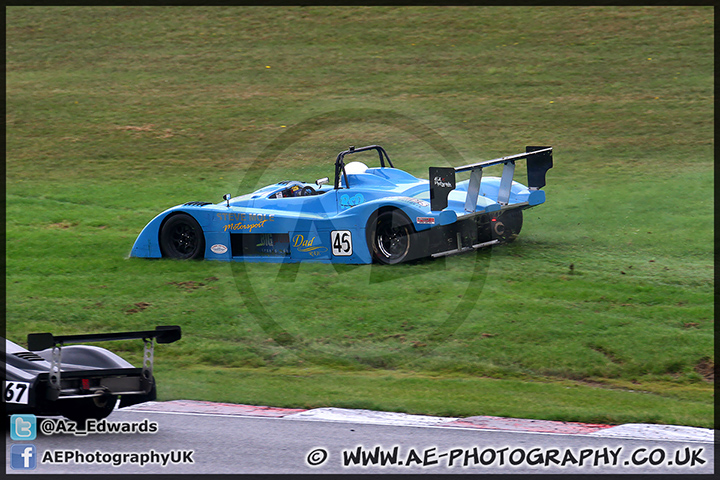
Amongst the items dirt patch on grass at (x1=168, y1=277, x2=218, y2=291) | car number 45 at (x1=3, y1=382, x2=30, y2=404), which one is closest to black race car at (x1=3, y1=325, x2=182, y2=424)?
car number 45 at (x1=3, y1=382, x2=30, y2=404)

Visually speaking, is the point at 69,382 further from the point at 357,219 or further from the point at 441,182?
the point at 357,219

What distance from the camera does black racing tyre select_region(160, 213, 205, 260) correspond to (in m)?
13.6

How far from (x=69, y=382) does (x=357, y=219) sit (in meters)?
6.39

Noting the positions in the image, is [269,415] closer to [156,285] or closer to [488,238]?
[156,285]

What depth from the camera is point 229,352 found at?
10.5 m

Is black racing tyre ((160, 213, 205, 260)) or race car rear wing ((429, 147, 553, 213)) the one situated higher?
race car rear wing ((429, 147, 553, 213))

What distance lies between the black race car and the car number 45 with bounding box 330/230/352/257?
5.73 meters

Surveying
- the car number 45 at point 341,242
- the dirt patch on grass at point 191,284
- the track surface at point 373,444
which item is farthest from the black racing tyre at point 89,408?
the car number 45 at point 341,242

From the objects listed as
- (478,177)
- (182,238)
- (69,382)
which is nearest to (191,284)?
(182,238)

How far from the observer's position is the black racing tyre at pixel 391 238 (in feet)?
40.6

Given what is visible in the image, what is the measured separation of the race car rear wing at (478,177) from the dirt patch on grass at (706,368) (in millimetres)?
3649

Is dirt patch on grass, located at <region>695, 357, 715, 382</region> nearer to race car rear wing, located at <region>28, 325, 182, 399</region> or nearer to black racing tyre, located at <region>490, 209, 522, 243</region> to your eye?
black racing tyre, located at <region>490, 209, 522, 243</region>

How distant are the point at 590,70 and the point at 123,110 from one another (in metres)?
14.4

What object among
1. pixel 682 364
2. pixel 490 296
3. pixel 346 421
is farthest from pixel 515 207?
pixel 346 421
